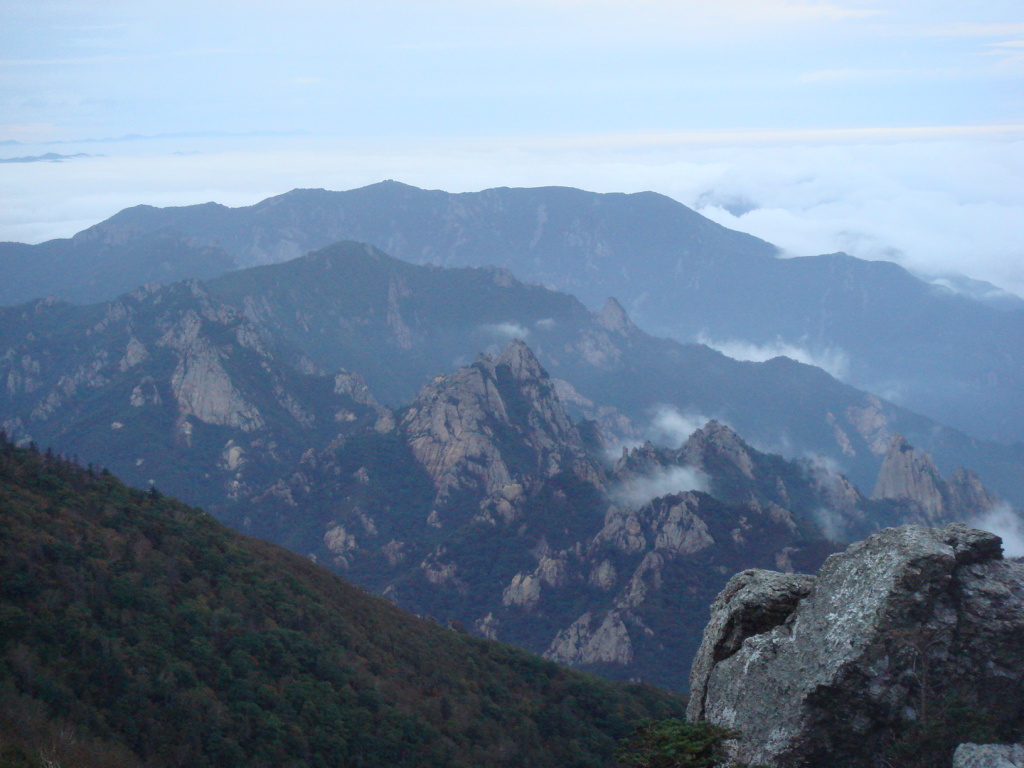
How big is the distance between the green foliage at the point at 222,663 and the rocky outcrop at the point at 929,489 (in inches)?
4909

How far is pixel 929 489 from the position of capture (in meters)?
180

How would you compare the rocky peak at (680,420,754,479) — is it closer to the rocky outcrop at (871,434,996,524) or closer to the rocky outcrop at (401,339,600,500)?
the rocky outcrop at (401,339,600,500)

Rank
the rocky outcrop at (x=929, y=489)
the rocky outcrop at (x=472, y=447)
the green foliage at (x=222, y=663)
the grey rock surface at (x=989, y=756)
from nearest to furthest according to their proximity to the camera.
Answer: the grey rock surface at (x=989, y=756), the green foliage at (x=222, y=663), the rocky outcrop at (x=929, y=489), the rocky outcrop at (x=472, y=447)

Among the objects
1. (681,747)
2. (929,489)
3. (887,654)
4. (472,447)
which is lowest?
(929,489)

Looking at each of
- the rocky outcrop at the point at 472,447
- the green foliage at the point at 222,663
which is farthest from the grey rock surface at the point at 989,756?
the rocky outcrop at the point at 472,447

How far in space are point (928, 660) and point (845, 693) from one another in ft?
7.34

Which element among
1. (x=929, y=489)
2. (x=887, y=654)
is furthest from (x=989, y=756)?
(x=929, y=489)

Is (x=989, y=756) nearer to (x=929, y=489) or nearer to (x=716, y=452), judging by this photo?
(x=716, y=452)

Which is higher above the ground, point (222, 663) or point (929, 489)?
point (222, 663)

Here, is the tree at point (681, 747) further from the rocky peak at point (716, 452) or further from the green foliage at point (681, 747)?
the rocky peak at point (716, 452)

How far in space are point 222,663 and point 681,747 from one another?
35537 mm

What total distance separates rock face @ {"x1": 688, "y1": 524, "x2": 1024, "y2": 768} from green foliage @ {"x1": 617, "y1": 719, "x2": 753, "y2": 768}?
98 centimetres

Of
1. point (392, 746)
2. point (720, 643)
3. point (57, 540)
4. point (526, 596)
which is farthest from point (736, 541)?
point (720, 643)

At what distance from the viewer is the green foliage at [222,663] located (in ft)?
130
